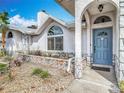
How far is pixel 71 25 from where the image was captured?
991cm

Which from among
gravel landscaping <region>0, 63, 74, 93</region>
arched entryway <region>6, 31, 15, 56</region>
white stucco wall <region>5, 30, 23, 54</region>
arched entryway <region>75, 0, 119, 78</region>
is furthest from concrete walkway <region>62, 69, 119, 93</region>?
arched entryway <region>6, 31, 15, 56</region>

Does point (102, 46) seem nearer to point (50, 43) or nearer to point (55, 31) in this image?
point (55, 31)

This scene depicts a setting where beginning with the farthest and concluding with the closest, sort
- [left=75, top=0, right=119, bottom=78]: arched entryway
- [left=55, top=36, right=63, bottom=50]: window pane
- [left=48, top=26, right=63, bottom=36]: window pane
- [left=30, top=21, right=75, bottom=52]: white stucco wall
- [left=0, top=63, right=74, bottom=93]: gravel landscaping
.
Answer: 1. [left=48, top=26, right=63, bottom=36]: window pane
2. [left=55, top=36, right=63, bottom=50]: window pane
3. [left=30, top=21, right=75, bottom=52]: white stucco wall
4. [left=75, top=0, right=119, bottom=78]: arched entryway
5. [left=0, top=63, right=74, bottom=93]: gravel landscaping

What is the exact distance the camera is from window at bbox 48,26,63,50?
11.4 meters

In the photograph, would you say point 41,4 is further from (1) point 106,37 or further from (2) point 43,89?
(2) point 43,89

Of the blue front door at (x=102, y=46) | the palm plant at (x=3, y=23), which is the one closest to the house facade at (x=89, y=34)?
the blue front door at (x=102, y=46)

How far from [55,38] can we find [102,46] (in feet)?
17.7

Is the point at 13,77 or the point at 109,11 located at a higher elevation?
the point at 109,11

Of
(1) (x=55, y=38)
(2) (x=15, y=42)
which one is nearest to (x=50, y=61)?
(1) (x=55, y=38)

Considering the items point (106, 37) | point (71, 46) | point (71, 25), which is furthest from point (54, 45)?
point (106, 37)

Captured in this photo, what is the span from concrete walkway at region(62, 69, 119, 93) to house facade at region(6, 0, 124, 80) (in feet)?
1.44

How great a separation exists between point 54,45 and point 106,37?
224 inches

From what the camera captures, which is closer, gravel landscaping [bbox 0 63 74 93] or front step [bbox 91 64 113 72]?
gravel landscaping [bbox 0 63 74 93]

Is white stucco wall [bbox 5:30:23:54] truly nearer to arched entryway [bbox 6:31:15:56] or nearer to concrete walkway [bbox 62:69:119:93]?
arched entryway [bbox 6:31:15:56]
